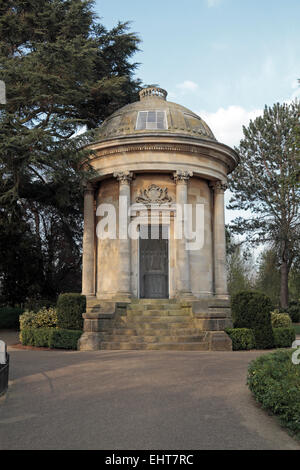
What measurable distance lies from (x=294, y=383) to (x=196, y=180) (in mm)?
16658

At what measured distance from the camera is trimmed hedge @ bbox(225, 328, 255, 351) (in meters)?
16.3

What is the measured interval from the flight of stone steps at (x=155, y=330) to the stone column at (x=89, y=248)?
397 cm

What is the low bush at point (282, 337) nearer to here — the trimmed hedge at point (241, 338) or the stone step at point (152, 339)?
the trimmed hedge at point (241, 338)

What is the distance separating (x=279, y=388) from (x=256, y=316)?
10.8m

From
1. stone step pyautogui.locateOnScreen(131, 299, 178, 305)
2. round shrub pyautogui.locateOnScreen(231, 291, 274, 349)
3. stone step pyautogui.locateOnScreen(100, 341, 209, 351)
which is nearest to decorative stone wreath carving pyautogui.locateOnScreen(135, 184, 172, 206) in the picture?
stone step pyautogui.locateOnScreen(131, 299, 178, 305)

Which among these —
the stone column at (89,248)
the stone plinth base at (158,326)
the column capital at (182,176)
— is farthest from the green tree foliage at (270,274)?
the stone plinth base at (158,326)

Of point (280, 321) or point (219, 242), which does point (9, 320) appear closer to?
point (219, 242)

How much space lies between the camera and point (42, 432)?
19.1ft

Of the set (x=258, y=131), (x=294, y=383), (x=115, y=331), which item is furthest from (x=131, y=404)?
(x=258, y=131)

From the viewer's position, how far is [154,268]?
23.8 metres

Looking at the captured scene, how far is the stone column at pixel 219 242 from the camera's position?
2250 centimetres

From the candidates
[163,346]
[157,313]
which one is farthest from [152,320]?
[163,346]

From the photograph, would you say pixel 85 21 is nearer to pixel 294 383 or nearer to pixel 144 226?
pixel 144 226
